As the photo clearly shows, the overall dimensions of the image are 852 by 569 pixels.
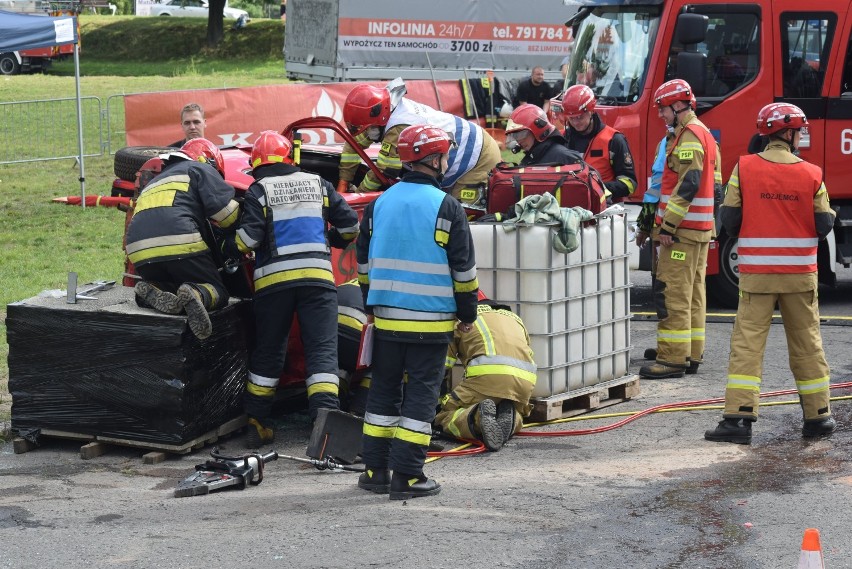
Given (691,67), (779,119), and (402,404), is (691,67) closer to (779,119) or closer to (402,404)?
(779,119)

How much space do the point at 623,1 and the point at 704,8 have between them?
2.43 ft

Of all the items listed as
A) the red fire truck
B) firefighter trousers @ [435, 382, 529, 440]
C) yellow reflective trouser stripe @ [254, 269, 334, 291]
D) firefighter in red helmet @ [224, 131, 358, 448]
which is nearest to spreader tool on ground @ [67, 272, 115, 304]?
firefighter in red helmet @ [224, 131, 358, 448]

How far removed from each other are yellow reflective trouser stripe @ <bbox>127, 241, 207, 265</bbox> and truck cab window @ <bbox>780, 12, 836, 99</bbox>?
617 centimetres

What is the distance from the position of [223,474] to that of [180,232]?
144 centimetres

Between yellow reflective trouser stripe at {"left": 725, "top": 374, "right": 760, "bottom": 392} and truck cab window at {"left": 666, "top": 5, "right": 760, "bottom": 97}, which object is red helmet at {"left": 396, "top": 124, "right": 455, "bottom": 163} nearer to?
yellow reflective trouser stripe at {"left": 725, "top": 374, "right": 760, "bottom": 392}

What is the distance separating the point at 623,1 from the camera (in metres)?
11.4

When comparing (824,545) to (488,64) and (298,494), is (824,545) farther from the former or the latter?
(488,64)

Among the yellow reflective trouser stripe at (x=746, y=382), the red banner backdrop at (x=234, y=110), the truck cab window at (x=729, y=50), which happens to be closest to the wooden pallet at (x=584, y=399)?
the yellow reflective trouser stripe at (x=746, y=382)

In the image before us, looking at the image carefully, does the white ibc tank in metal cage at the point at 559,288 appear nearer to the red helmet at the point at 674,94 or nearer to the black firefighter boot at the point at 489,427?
the black firefighter boot at the point at 489,427

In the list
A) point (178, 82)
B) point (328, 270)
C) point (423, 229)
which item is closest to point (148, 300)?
point (328, 270)

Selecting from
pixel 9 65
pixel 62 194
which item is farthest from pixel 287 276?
pixel 9 65

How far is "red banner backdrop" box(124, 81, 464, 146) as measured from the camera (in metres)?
15.2

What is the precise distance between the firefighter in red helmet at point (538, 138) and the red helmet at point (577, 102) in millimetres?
857

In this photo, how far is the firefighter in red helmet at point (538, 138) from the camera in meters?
8.37
